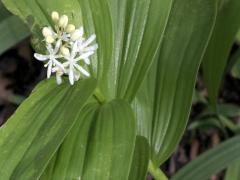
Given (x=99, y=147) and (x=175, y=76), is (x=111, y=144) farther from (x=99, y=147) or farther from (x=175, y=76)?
(x=175, y=76)

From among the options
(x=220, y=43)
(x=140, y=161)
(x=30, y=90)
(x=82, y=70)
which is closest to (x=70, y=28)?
(x=82, y=70)

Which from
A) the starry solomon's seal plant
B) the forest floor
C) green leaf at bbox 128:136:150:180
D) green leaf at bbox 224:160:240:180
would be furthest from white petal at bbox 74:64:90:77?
the forest floor

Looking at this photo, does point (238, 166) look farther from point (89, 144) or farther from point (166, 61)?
point (89, 144)

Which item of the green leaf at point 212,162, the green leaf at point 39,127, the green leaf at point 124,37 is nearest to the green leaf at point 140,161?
the green leaf at point 124,37

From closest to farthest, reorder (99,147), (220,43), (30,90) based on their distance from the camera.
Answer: (99,147) < (220,43) < (30,90)

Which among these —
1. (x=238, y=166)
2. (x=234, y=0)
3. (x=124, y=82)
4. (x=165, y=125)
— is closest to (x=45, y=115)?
(x=124, y=82)

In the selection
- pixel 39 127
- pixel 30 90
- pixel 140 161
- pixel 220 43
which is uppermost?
pixel 39 127

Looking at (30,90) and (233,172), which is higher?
(30,90)
